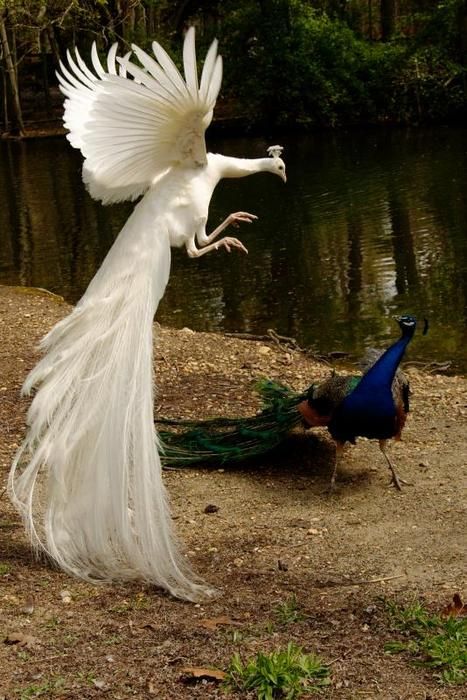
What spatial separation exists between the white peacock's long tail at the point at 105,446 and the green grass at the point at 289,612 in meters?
0.39

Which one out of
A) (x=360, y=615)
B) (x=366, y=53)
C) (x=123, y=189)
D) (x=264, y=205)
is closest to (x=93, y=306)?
(x=123, y=189)

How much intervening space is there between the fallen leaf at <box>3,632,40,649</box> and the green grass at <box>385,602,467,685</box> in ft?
4.65

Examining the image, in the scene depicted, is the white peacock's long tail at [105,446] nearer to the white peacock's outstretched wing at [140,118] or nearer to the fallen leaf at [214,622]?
the fallen leaf at [214,622]

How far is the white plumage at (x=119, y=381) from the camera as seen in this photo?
14.9ft

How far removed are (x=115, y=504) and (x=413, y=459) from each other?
2.64 meters

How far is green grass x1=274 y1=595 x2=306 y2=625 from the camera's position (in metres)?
4.10

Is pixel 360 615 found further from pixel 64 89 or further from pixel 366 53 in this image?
pixel 366 53

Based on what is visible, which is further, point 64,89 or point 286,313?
point 286,313

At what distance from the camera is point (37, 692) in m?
3.58

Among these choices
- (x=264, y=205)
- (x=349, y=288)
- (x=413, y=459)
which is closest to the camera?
(x=413, y=459)

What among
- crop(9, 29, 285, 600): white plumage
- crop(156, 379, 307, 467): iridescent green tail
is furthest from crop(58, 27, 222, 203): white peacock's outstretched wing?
crop(156, 379, 307, 467): iridescent green tail

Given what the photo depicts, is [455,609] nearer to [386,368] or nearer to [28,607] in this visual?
[28,607]

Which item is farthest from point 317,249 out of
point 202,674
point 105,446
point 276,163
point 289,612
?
point 202,674

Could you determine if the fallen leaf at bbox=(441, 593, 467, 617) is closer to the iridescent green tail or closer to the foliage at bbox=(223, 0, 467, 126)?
the iridescent green tail
